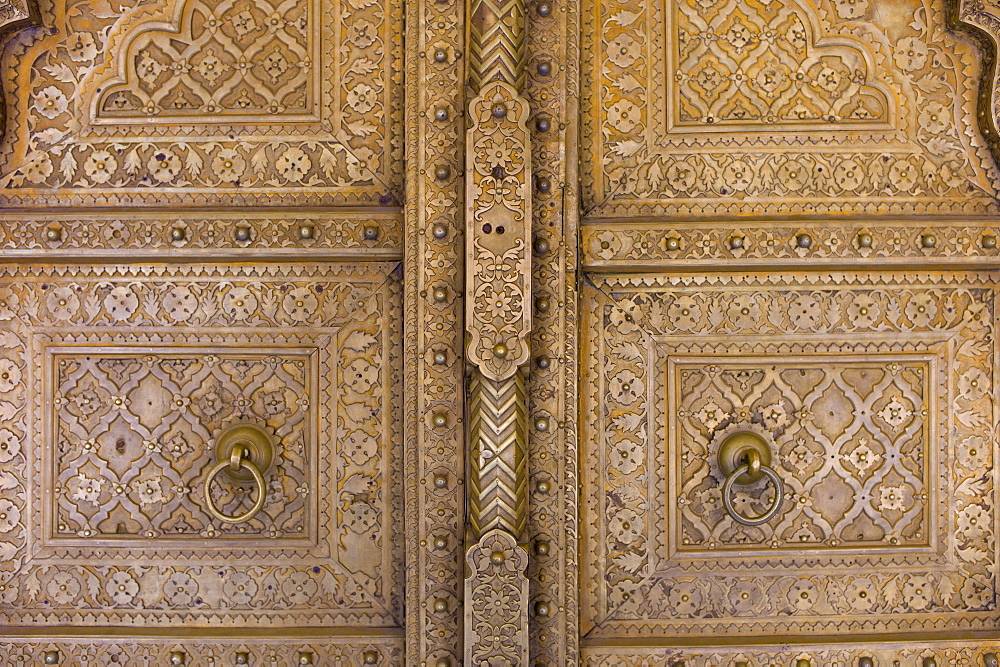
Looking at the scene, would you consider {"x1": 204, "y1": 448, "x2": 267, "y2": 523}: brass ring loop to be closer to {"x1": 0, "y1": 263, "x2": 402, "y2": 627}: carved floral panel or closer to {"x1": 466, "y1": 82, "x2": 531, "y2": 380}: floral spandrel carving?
{"x1": 0, "y1": 263, "x2": 402, "y2": 627}: carved floral panel

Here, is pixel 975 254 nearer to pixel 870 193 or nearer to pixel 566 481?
pixel 870 193

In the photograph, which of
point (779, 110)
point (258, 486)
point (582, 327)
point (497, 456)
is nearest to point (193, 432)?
point (258, 486)

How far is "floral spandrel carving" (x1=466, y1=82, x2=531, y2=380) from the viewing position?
836 millimetres

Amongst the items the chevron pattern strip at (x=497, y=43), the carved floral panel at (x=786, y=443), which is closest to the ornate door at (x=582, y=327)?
the carved floral panel at (x=786, y=443)

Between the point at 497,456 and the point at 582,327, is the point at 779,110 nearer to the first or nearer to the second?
the point at 582,327

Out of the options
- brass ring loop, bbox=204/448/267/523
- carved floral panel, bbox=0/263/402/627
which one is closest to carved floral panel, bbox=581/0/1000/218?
carved floral panel, bbox=0/263/402/627

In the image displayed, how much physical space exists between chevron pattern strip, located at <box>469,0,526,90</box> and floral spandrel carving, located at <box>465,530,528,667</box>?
0.68 m

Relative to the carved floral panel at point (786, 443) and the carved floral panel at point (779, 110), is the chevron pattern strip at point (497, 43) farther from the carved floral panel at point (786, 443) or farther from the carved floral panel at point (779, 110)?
the carved floral panel at point (786, 443)

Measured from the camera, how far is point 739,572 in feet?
3.01

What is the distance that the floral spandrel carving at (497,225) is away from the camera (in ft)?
2.74

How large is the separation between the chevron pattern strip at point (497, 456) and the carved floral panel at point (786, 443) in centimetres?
13

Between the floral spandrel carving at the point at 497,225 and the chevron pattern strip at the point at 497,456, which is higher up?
the floral spandrel carving at the point at 497,225

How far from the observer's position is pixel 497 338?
2.75ft

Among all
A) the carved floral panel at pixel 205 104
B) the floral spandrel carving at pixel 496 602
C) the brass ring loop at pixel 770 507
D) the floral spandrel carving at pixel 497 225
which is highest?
Result: the carved floral panel at pixel 205 104
